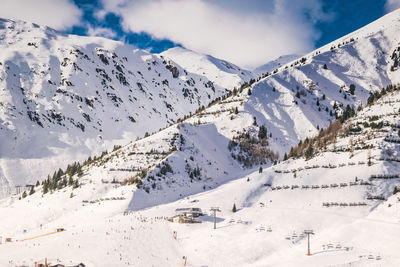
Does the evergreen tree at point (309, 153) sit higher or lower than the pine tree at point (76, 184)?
higher

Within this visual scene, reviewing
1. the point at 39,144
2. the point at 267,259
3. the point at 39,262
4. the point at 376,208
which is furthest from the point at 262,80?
the point at 39,262

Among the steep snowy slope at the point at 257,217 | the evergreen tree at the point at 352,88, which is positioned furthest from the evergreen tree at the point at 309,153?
the evergreen tree at the point at 352,88

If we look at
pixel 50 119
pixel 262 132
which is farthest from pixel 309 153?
pixel 50 119

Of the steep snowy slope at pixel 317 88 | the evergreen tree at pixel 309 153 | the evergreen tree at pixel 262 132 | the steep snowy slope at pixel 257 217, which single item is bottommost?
the steep snowy slope at pixel 257 217

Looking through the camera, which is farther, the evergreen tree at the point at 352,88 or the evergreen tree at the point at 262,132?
the evergreen tree at the point at 352,88

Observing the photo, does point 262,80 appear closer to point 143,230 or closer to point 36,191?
point 36,191

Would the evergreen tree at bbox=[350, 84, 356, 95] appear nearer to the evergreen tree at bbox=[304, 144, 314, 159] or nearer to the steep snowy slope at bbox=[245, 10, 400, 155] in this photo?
the steep snowy slope at bbox=[245, 10, 400, 155]

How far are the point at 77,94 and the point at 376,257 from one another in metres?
164

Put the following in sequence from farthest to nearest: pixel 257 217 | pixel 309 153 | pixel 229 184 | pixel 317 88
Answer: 1. pixel 317 88
2. pixel 229 184
3. pixel 309 153
4. pixel 257 217

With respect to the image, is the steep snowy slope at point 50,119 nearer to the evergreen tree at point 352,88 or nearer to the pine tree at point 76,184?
the pine tree at point 76,184

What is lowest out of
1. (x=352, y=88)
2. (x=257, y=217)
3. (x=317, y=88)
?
Result: (x=257, y=217)

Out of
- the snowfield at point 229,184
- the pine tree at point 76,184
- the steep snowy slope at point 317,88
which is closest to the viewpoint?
the snowfield at point 229,184

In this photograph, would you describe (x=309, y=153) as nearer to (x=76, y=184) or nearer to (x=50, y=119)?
(x=76, y=184)

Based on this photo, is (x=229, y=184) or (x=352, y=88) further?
(x=352, y=88)
